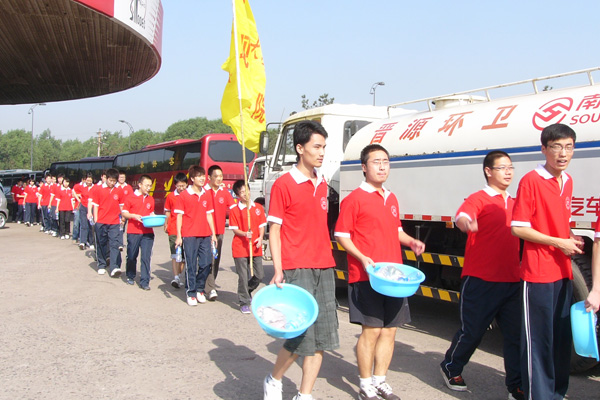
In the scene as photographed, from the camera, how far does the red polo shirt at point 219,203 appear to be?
28.2ft

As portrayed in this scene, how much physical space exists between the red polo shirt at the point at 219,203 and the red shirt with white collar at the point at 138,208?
148cm

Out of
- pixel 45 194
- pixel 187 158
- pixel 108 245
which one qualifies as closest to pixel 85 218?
pixel 108 245

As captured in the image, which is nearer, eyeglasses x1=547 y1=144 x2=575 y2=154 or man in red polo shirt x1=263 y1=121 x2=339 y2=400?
eyeglasses x1=547 y1=144 x2=575 y2=154

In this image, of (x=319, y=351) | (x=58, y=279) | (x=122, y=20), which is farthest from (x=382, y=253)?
(x=122, y=20)

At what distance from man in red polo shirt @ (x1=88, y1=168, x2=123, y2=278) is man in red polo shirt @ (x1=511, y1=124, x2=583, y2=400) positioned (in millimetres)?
8350

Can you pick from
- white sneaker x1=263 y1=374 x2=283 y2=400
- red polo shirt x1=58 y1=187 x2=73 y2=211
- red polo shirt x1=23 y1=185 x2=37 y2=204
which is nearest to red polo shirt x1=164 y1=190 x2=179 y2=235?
white sneaker x1=263 y1=374 x2=283 y2=400

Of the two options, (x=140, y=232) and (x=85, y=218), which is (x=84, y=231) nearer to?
(x=85, y=218)

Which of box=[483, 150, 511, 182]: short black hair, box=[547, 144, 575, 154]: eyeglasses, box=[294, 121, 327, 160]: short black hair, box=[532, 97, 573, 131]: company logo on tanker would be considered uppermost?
box=[532, 97, 573, 131]: company logo on tanker

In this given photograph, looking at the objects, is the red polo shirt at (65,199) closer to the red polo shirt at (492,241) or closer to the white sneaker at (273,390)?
the white sneaker at (273,390)

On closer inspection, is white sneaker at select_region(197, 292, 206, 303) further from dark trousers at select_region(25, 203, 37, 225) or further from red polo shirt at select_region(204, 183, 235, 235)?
dark trousers at select_region(25, 203, 37, 225)

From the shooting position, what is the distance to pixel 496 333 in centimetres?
686

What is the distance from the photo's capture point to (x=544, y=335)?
12.4ft

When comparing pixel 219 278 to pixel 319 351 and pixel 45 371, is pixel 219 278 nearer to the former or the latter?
pixel 45 371

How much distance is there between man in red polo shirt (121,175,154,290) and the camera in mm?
9484
